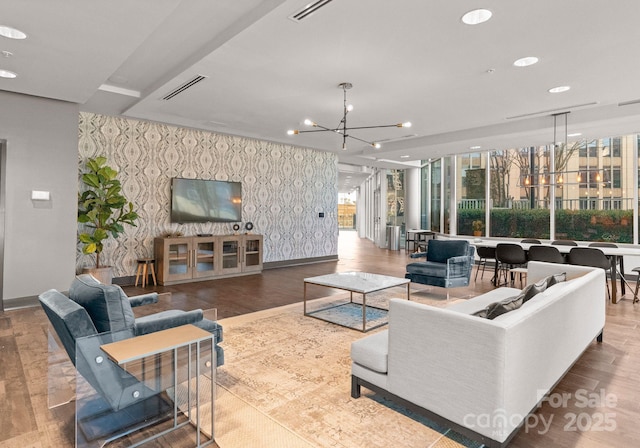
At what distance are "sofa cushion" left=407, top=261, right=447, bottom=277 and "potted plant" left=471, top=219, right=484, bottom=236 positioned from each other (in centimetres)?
506

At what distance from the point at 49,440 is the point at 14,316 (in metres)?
3.26

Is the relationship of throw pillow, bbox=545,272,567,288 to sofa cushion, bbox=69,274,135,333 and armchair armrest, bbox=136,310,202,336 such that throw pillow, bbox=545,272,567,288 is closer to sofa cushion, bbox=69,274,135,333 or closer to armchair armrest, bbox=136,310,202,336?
armchair armrest, bbox=136,310,202,336

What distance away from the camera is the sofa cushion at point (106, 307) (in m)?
2.13

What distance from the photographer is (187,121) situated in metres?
6.59

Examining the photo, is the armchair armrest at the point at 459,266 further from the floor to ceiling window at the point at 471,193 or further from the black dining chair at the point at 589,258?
the floor to ceiling window at the point at 471,193

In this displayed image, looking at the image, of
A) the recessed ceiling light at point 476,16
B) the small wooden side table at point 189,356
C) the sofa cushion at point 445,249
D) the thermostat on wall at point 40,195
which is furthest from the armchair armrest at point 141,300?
the sofa cushion at point 445,249

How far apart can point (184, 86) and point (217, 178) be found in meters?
3.01

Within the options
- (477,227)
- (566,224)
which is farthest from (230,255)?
(566,224)

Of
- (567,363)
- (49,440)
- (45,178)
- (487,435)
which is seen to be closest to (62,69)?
(45,178)

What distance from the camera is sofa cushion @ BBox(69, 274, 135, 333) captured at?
6.98 feet

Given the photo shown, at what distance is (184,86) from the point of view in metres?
4.80

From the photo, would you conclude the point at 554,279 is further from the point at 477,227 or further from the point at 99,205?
the point at 477,227

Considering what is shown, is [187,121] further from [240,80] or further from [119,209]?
[240,80]

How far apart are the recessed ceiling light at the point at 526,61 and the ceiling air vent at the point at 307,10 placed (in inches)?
90.2
